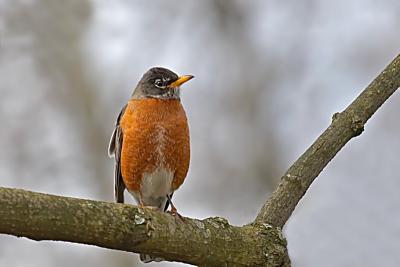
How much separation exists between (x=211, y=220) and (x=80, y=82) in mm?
6681

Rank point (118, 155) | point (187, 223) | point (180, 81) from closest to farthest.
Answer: point (187, 223) < point (118, 155) < point (180, 81)

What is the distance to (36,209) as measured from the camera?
7.04ft

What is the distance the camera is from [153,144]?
464 cm

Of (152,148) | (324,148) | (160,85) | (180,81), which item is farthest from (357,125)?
(160,85)

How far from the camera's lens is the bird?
183 inches

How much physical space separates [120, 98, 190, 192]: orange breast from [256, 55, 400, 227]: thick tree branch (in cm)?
154

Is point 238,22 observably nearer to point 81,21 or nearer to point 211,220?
point 81,21

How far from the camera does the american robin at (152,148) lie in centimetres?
465

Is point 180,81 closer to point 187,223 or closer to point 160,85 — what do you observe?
point 160,85

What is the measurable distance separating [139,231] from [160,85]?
289 centimetres

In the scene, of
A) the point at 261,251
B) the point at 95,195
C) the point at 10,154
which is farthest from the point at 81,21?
the point at 261,251

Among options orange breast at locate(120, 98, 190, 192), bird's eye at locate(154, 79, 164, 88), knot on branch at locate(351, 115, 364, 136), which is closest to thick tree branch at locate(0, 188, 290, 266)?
knot on branch at locate(351, 115, 364, 136)

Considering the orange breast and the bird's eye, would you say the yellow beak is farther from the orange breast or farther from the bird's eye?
the orange breast

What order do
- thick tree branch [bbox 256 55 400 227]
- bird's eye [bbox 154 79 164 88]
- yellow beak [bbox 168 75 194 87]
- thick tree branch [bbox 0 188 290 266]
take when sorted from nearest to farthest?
thick tree branch [bbox 0 188 290 266]
thick tree branch [bbox 256 55 400 227]
yellow beak [bbox 168 75 194 87]
bird's eye [bbox 154 79 164 88]
